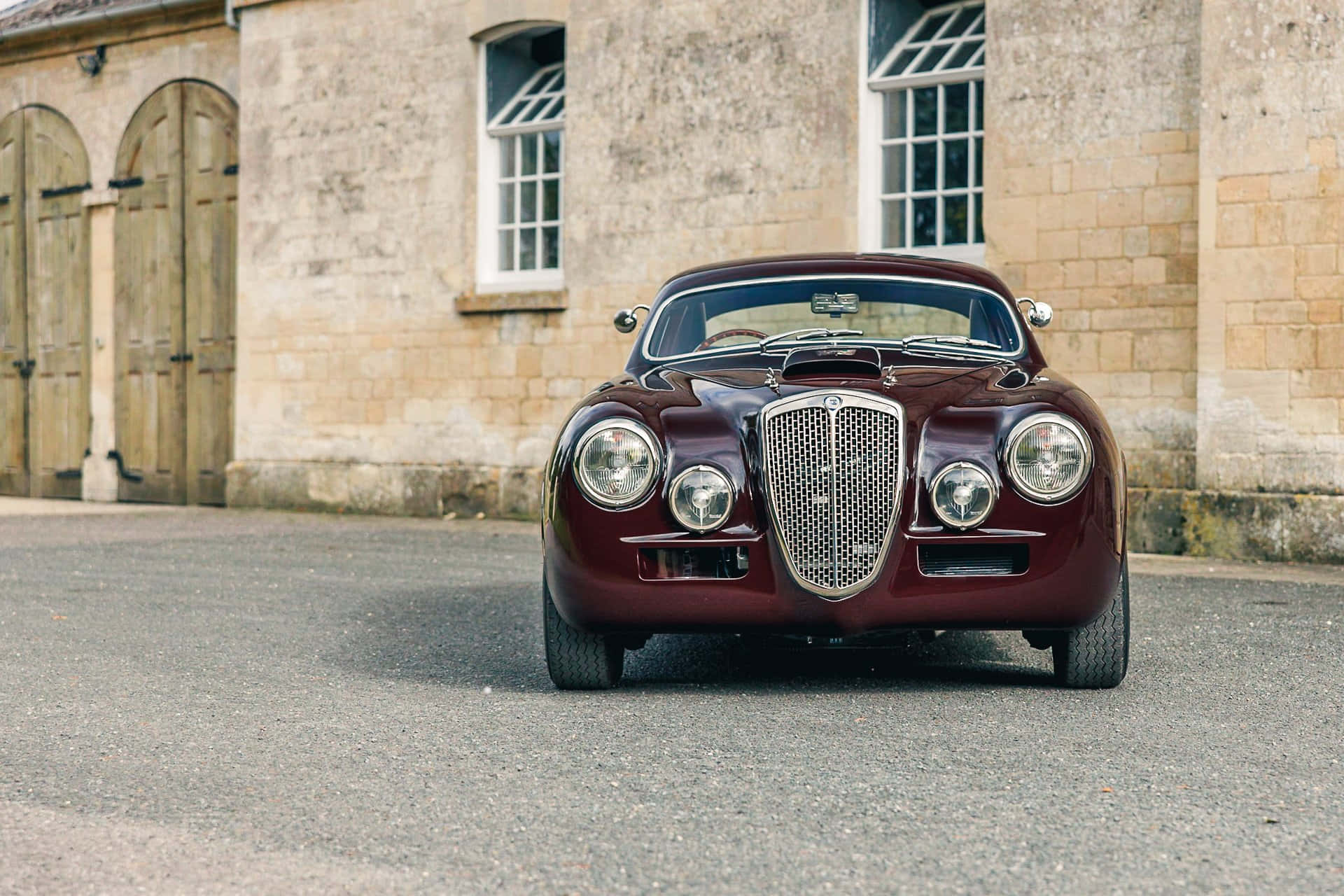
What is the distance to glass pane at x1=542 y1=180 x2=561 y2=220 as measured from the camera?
1412 cm

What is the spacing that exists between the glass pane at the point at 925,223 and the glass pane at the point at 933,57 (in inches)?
37.1

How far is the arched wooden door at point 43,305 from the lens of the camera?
17766 millimetres

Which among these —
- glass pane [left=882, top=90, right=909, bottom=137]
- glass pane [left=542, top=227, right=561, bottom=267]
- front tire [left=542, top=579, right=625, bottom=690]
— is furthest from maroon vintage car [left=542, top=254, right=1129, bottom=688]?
glass pane [left=542, top=227, right=561, bottom=267]

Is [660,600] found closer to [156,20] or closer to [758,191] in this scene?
[758,191]

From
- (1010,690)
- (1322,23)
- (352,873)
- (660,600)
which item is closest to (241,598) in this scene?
(660,600)

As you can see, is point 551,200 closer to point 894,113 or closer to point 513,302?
point 513,302

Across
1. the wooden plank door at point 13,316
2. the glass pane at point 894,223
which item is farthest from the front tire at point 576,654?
the wooden plank door at point 13,316

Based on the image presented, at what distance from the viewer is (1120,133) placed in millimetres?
10562

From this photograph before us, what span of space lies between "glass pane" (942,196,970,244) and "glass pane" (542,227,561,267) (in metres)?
3.75

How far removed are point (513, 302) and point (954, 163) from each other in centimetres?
Answer: 396

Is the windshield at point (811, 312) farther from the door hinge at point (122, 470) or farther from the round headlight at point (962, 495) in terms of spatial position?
the door hinge at point (122, 470)

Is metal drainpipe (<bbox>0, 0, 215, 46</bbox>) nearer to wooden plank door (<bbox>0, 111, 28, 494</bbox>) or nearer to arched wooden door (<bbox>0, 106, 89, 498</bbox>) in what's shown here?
arched wooden door (<bbox>0, 106, 89, 498</bbox>)

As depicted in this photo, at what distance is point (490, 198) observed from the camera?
1428 cm

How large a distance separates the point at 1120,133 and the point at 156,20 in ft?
35.2
